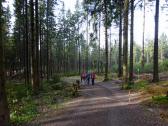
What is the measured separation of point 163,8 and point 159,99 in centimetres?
2756

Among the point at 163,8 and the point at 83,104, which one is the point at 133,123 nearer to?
the point at 83,104

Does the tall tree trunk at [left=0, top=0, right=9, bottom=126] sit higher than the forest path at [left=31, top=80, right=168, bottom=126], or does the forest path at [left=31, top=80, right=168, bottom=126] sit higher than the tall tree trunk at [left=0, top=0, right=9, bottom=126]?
the tall tree trunk at [left=0, top=0, right=9, bottom=126]

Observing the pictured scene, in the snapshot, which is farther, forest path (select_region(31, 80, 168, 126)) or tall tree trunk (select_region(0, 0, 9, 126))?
forest path (select_region(31, 80, 168, 126))

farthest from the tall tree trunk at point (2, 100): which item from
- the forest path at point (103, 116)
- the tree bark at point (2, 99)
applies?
the forest path at point (103, 116)

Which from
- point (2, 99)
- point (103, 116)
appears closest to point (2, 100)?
point (2, 99)

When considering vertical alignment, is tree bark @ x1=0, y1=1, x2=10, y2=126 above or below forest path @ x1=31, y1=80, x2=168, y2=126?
above

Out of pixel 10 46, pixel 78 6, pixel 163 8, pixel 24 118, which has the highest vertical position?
pixel 78 6

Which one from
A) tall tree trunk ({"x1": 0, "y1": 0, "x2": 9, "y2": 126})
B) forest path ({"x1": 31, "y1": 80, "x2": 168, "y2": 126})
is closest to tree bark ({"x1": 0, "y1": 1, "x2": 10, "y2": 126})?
tall tree trunk ({"x1": 0, "y1": 0, "x2": 9, "y2": 126})

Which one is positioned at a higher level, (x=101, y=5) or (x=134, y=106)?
(x=101, y=5)

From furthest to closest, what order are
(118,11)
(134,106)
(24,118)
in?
1. (118,11)
2. (134,106)
3. (24,118)

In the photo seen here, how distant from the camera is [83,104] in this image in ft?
60.3

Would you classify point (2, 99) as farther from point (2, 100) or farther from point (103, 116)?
point (103, 116)

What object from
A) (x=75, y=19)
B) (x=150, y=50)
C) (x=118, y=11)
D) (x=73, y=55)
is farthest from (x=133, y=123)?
(x=150, y=50)

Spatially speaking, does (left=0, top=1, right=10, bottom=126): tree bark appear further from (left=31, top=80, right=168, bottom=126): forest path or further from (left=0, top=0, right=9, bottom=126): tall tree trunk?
(left=31, top=80, right=168, bottom=126): forest path
